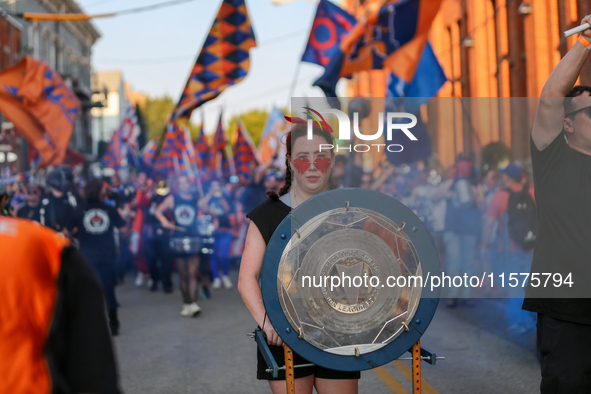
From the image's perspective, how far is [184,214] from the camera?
11.1 m

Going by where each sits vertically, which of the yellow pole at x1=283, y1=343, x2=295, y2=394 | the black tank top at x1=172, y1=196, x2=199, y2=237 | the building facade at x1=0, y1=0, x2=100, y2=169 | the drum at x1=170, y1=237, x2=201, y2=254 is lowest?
the drum at x1=170, y1=237, x2=201, y2=254

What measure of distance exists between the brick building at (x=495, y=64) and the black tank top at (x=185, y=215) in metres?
5.69

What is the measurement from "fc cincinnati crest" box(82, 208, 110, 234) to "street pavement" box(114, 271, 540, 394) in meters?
1.34

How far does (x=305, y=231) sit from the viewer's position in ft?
8.36

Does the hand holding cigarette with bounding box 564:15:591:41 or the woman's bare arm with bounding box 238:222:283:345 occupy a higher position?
the hand holding cigarette with bounding box 564:15:591:41

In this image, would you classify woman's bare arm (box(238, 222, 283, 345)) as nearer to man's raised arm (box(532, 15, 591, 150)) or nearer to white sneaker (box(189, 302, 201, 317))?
man's raised arm (box(532, 15, 591, 150))

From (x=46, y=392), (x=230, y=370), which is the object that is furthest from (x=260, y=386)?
(x=46, y=392)

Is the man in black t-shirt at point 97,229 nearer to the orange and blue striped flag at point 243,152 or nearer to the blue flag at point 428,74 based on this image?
the blue flag at point 428,74

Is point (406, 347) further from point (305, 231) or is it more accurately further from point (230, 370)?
point (230, 370)

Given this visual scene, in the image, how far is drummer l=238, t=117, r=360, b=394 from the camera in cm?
295

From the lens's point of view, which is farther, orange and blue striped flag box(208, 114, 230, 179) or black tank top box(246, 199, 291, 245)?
orange and blue striped flag box(208, 114, 230, 179)

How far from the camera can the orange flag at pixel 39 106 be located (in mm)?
14125

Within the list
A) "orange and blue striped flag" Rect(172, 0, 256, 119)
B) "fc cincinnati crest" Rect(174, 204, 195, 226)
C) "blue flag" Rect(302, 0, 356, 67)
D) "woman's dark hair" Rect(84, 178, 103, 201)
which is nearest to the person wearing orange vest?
"woman's dark hair" Rect(84, 178, 103, 201)

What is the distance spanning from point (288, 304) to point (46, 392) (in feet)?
4.01
